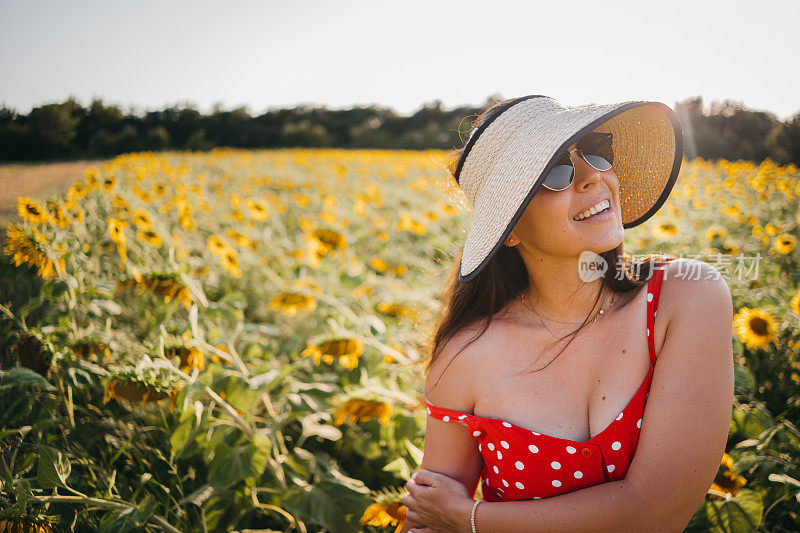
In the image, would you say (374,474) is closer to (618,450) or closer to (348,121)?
(618,450)

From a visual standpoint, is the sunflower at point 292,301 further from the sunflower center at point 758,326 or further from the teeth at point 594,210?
the sunflower center at point 758,326

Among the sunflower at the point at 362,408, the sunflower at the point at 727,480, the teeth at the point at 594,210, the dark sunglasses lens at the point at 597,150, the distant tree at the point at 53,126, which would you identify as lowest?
the sunflower at the point at 727,480

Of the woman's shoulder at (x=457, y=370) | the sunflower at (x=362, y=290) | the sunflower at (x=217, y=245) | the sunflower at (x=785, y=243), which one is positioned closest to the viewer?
the woman's shoulder at (x=457, y=370)

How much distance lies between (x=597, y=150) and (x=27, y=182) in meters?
2.81

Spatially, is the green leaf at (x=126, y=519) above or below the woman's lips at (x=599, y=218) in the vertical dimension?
below

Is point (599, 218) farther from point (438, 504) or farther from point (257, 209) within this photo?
point (257, 209)

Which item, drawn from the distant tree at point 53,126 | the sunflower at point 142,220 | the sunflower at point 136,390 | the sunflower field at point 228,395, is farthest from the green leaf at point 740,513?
the sunflower at point 142,220

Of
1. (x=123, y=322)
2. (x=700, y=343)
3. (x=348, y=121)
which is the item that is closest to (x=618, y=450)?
(x=700, y=343)

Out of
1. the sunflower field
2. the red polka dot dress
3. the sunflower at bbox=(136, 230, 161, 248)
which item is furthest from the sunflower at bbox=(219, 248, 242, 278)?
the red polka dot dress

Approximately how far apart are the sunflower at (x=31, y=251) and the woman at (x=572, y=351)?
171cm

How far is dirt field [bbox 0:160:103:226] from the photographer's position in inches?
91.5

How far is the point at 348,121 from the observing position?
26281 millimetres

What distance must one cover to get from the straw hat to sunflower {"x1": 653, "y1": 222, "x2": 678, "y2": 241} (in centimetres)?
203

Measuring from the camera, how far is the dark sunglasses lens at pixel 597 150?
112cm
